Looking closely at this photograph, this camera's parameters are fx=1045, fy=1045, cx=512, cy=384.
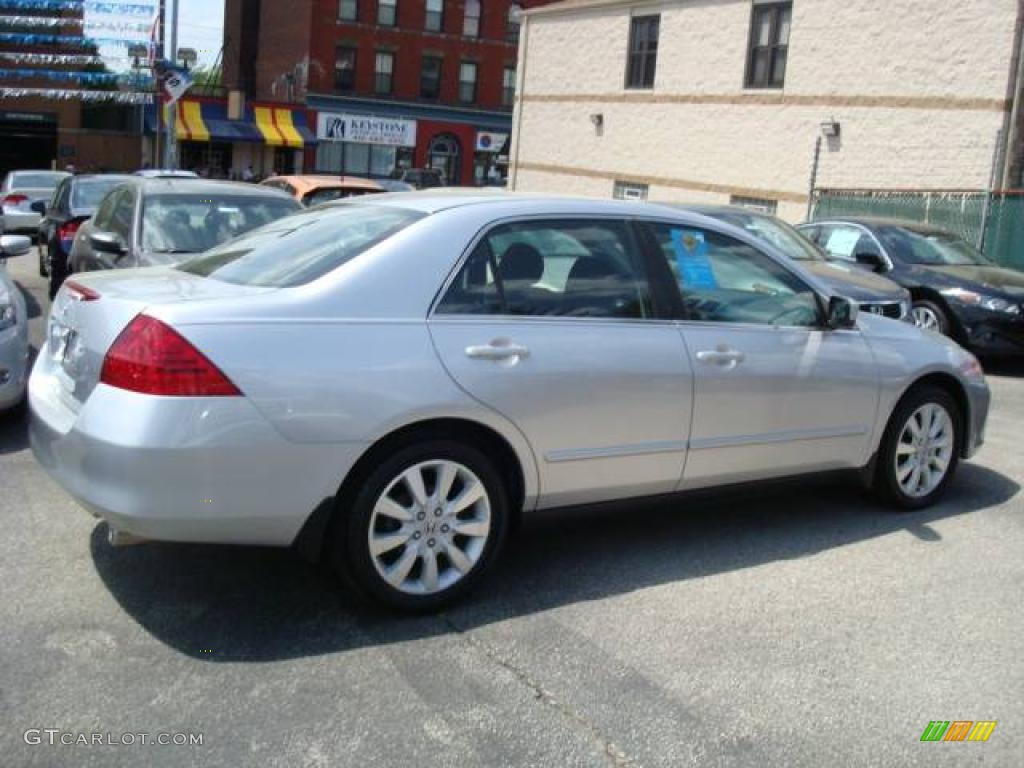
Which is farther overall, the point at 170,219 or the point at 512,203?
the point at 170,219

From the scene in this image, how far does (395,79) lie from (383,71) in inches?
25.8

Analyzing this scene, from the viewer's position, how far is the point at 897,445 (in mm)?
5414

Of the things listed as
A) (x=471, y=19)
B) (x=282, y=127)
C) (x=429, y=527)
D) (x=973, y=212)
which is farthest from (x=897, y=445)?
(x=471, y=19)

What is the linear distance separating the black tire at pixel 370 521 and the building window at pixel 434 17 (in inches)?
1891

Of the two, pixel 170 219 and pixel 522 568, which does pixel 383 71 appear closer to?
pixel 170 219

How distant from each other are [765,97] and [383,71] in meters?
29.8

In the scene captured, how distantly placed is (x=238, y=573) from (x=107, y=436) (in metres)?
1.02

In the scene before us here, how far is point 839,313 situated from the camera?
5.05 meters

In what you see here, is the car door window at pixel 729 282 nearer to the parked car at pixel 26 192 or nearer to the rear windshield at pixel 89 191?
the rear windshield at pixel 89 191

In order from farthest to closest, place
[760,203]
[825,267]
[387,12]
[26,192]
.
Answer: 1. [387,12]
2. [26,192]
3. [760,203]
4. [825,267]

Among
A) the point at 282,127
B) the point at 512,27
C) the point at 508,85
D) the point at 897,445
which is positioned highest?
the point at 512,27

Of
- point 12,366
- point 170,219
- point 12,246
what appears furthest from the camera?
point 170,219

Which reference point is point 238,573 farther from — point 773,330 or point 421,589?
point 773,330

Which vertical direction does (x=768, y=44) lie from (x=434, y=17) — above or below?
below
